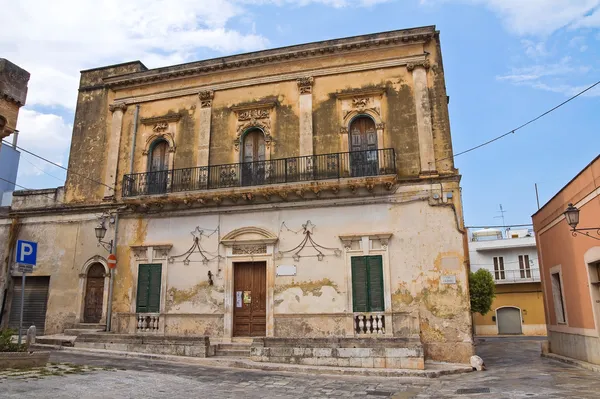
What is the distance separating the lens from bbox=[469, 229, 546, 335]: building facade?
110 ft

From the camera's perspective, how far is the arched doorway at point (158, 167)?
16.7 m

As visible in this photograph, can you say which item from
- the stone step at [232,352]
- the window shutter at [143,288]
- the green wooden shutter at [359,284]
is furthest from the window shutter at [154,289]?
the green wooden shutter at [359,284]

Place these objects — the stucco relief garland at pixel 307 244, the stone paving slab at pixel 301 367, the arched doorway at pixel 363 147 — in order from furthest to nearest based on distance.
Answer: the arched doorway at pixel 363 147, the stucco relief garland at pixel 307 244, the stone paving slab at pixel 301 367

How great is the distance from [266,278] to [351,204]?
3696mm

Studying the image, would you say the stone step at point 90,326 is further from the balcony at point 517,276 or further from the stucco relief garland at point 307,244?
the balcony at point 517,276

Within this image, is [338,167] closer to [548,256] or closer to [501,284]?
[548,256]

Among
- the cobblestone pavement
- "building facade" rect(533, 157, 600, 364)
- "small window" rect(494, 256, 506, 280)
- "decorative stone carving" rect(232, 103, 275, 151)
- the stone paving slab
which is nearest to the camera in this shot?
the cobblestone pavement

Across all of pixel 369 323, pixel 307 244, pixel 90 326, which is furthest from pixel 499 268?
pixel 90 326

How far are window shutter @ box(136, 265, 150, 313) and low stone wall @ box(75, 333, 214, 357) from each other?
5.08 feet

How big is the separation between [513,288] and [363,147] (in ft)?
81.5

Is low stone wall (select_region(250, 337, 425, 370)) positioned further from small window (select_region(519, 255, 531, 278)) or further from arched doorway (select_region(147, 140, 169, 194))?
small window (select_region(519, 255, 531, 278))

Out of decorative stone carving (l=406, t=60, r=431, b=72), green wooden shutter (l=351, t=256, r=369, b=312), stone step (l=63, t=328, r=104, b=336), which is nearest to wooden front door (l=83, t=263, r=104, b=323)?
stone step (l=63, t=328, r=104, b=336)

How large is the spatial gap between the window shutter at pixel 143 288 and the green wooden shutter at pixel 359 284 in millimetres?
7270

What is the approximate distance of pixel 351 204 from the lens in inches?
576
